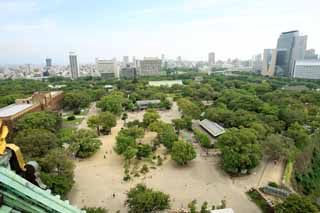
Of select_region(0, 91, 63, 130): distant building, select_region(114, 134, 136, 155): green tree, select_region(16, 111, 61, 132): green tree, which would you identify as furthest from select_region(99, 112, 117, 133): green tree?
select_region(0, 91, 63, 130): distant building

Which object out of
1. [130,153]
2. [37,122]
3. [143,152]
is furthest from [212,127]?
[37,122]

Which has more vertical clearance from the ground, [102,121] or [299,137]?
[102,121]

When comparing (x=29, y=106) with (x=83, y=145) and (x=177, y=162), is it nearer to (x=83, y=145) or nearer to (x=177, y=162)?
(x=83, y=145)

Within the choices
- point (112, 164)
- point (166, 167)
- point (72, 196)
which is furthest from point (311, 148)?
point (72, 196)

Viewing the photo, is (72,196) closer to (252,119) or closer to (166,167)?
(166,167)

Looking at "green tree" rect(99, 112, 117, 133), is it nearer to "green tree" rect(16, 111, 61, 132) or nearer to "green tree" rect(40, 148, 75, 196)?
"green tree" rect(16, 111, 61, 132)

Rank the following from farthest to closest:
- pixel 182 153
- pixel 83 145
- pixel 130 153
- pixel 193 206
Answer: pixel 83 145 → pixel 130 153 → pixel 182 153 → pixel 193 206
